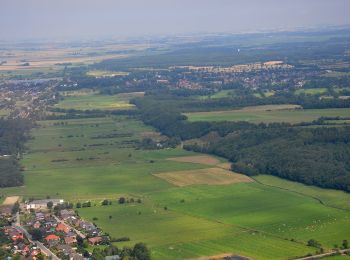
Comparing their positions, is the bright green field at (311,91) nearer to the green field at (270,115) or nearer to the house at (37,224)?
the green field at (270,115)

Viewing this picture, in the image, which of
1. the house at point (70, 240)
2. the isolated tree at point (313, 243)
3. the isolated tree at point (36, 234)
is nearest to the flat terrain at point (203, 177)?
the house at point (70, 240)

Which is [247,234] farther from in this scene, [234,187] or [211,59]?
[211,59]

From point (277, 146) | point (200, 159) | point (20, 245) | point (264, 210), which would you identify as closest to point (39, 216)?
point (20, 245)

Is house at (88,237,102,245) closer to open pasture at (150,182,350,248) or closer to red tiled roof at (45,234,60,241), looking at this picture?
red tiled roof at (45,234,60,241)

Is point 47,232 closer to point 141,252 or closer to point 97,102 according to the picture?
point 141,252

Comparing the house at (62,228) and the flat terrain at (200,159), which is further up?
the house at (62,228)

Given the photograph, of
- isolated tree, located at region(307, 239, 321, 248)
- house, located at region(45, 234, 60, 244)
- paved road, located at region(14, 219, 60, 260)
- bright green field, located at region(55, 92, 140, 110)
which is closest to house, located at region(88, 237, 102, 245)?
house, located at region(45, 234, 60, 244)
